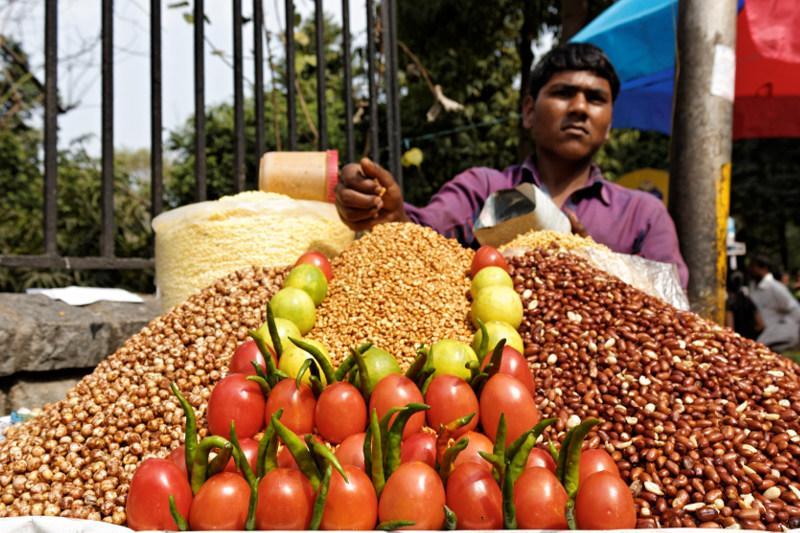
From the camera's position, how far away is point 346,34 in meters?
3.38

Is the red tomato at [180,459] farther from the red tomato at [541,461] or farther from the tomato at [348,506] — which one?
the red tomato at [541,461]

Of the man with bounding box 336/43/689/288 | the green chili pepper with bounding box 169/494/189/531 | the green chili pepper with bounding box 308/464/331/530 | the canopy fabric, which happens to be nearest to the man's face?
the man with bounding box 336/43/689/288

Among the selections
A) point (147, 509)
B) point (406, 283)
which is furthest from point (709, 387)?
point (147, 509)

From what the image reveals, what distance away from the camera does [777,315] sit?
858cm

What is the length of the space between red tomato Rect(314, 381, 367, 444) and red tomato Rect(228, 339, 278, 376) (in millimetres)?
285

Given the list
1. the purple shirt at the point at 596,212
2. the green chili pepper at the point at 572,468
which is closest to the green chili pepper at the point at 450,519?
the green chili pepper at the point at 572,468

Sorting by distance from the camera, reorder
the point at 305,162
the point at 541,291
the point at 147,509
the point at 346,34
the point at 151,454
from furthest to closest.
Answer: the point at 346,34 < the point at 305,162 < the point at 541,291 < the point at 151,454 < the point at 147,509

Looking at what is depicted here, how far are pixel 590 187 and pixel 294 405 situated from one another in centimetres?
204

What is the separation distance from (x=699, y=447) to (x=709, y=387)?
0.24 metres

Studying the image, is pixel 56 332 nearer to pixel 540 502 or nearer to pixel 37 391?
pixel 37 391

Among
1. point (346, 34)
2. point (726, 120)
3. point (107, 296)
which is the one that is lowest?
point (107, 296)

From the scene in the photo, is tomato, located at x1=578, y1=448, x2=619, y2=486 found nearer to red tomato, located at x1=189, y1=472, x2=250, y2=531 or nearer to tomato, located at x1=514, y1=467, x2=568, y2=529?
tomato, located at x1=514, y1=467, x2=568, y2=529

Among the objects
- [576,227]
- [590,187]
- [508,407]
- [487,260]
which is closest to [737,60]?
[590,187]

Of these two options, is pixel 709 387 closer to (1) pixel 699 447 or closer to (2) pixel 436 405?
(1) pixel 699 447
